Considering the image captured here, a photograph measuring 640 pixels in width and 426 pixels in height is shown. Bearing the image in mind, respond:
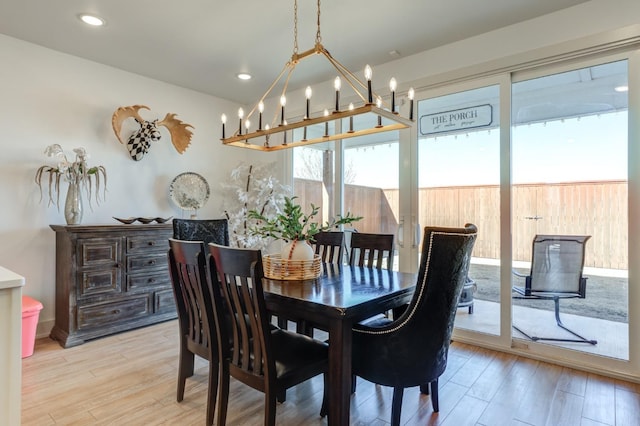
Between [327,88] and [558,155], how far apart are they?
2512 millimetres

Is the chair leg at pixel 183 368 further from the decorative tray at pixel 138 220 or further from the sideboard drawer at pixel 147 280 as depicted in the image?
the decorative tray at pixel 138 220

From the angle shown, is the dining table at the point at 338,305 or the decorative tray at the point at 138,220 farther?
the decorative tray at the point at 138,220

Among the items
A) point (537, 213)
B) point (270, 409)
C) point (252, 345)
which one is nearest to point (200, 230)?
point (252, 345)

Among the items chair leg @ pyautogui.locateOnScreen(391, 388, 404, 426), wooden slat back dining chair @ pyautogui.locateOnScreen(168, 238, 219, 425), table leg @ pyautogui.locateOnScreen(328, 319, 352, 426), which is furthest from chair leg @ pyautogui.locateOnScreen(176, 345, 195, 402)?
chair leg @ pyautogui.locateOnScreen(391, 388, 404, 426)

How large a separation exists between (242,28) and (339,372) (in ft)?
9.06

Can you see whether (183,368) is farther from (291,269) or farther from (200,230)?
(200,230)

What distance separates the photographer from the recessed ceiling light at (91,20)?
282 centimetres

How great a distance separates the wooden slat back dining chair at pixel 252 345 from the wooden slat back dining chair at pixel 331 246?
1.22 meters

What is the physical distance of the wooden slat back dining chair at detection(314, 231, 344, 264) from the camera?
10.4 ft

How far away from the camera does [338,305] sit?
165 centimetres

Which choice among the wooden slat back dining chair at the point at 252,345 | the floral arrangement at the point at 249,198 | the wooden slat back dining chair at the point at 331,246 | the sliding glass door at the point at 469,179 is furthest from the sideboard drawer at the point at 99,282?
the sliding glass door at the point at 469,179

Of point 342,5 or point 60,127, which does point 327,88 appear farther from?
point 60,127

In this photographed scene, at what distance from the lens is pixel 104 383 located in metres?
2.49

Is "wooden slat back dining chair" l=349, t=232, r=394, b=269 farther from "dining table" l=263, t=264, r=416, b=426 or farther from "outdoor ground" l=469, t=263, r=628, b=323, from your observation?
"outdoor ground" l=469, t=263, r=628, b=323
